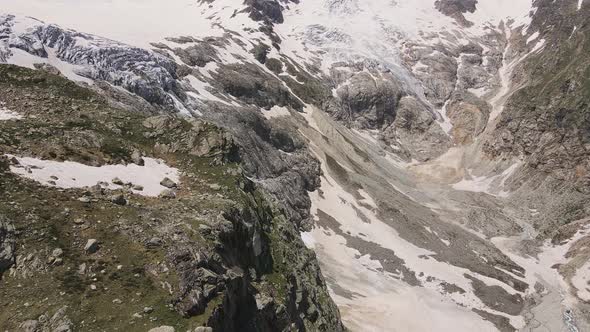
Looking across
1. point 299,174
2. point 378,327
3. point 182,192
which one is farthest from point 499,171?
point 182,192

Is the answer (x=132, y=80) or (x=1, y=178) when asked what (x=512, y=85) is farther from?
(x=1, y=178)

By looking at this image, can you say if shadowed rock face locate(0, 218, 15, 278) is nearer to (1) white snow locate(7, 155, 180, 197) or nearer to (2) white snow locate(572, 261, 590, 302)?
(1) white snow locate(7, 155, 180, 197)

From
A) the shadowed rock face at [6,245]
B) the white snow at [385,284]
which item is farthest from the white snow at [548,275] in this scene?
the shadowed rock face at [6,245]

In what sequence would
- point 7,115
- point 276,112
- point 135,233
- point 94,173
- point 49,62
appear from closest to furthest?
1. point 135,233
2. point 94,173
3. point 7,115
4. point 49,62
5. point 276,112

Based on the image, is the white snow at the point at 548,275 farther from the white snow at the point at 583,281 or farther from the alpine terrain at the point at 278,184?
the alpine terrain at the point at 278,184

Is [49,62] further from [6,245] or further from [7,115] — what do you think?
[6,245]

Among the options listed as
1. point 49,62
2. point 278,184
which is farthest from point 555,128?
point 49,62

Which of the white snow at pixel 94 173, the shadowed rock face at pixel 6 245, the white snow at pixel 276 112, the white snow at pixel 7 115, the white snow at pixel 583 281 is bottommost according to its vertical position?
the white snow at pixel 276 112
